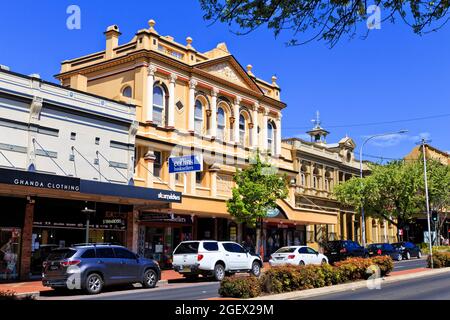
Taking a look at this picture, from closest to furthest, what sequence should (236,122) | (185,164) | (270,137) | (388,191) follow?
1. (185,164)
2. (236,122)
3. (270,137)
4. (388,191)

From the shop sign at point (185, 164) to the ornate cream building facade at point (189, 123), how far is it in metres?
1.74

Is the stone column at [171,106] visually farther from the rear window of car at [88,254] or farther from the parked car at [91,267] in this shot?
the rear window of car at [88,254]

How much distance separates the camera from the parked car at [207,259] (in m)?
23.3

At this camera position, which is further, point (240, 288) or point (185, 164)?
point (185, 164)

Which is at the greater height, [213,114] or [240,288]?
[213,114]

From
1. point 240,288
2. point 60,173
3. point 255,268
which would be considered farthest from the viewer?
point 60,173

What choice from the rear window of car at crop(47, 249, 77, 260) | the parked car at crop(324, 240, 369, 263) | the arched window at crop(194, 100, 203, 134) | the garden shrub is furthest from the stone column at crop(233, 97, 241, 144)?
the garden shrub

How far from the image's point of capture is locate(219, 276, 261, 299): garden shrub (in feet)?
44.9

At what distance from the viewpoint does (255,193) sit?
109 feet

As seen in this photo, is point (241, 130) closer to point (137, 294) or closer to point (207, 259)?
point (207, 259)

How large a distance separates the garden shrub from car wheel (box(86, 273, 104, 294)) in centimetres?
607

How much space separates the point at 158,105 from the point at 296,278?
2030 centimetres

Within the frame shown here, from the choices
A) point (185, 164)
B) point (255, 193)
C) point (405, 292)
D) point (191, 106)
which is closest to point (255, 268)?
point (185, 164)
